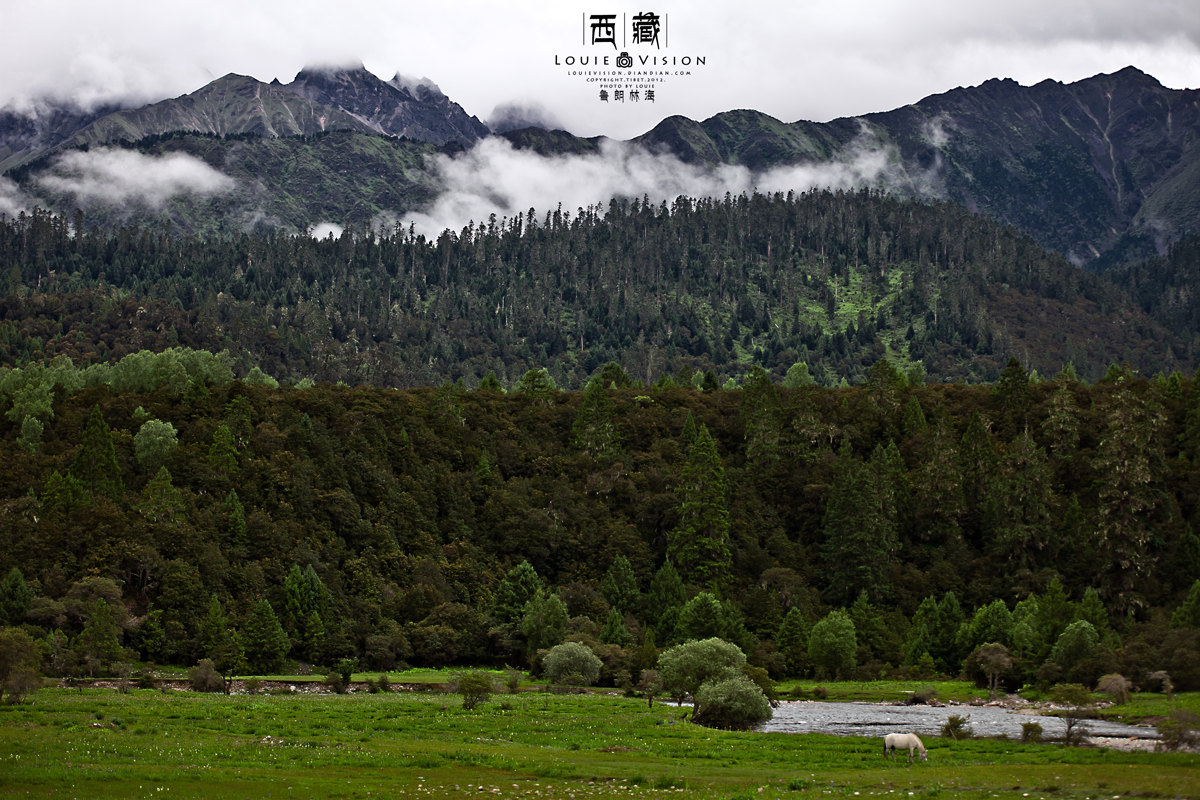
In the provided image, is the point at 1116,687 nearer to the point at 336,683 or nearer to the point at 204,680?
the point at 336,683

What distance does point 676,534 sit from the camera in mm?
164250

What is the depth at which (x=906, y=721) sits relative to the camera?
92.5 metres

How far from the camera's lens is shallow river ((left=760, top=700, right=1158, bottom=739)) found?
8262 centimetres

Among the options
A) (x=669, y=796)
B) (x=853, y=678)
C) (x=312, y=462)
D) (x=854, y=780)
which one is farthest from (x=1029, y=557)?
(x=669, y=796)

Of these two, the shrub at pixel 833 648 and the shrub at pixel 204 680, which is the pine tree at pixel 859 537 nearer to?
the shrub at pixel 833 648

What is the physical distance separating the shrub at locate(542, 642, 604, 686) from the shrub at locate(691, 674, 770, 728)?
33.9 metres

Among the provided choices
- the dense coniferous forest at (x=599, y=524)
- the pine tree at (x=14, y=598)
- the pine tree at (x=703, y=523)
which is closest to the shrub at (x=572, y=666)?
the dense coniferous forest at (x=599, y=524)

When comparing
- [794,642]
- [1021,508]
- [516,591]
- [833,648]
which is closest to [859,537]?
[1021,508]

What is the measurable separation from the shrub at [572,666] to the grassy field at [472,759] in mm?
34462

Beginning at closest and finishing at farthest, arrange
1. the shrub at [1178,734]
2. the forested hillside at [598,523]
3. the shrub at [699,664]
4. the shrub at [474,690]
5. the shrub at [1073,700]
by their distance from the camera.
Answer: the shrub at [1178,734] < the shrub at [1073,700] < the shrub at [474,690] < the shrub at [699,664] < the forested hillside at [598,523]

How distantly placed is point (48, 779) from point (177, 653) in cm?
9052

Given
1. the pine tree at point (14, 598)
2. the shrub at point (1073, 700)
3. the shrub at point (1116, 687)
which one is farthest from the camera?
the pine tree at point (14, 598)

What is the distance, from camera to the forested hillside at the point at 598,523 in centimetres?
13375

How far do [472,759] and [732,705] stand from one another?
32.7 m
